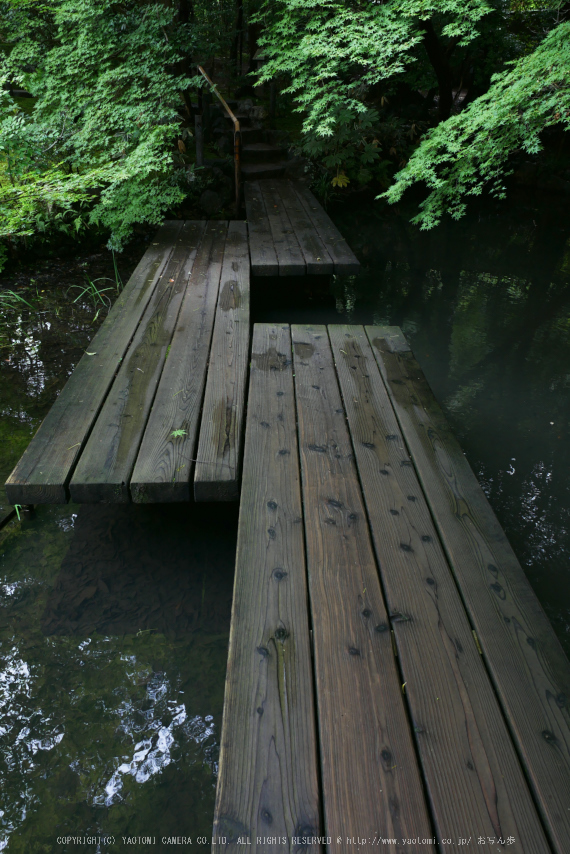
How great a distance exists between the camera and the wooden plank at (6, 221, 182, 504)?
1.84 m

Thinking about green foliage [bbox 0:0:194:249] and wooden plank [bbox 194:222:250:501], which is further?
green foliage [bbox 0:0:194:249]

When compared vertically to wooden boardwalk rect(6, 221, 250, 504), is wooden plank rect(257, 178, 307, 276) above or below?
above

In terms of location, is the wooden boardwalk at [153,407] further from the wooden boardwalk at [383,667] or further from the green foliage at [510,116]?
the green foliage at [510,116]

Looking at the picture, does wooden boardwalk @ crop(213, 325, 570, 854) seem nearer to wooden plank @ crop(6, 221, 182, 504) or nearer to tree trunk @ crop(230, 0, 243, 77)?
wooden plank @ crop(6, 221, 182, 504)

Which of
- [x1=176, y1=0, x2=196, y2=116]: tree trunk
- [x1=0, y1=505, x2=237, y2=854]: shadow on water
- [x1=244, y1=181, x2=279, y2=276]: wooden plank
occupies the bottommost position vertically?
[x1=0, y1=505, x2=237, y2=854]: shadow on water

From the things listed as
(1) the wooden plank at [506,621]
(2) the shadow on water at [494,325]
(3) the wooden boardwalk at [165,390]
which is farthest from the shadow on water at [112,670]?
(2) the shadow on water at [494,325]

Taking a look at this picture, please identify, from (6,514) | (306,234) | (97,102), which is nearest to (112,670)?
(6,514)

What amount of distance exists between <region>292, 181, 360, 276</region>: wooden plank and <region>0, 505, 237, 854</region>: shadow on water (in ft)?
7.40

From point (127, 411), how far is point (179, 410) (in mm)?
228

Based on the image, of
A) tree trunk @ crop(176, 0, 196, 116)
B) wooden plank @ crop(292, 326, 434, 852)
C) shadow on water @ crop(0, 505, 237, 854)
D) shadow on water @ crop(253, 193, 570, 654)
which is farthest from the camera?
tree trunk @ crop(176, 0, 196, 116)

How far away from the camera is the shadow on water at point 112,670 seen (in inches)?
57.1

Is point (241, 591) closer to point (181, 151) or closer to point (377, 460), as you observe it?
point (377, 460)

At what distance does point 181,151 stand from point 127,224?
2656 millimetres

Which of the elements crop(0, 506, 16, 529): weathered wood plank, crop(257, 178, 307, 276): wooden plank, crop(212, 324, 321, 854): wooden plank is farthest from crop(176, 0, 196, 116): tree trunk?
crop(212, 324, 321, 854): wooden plank
